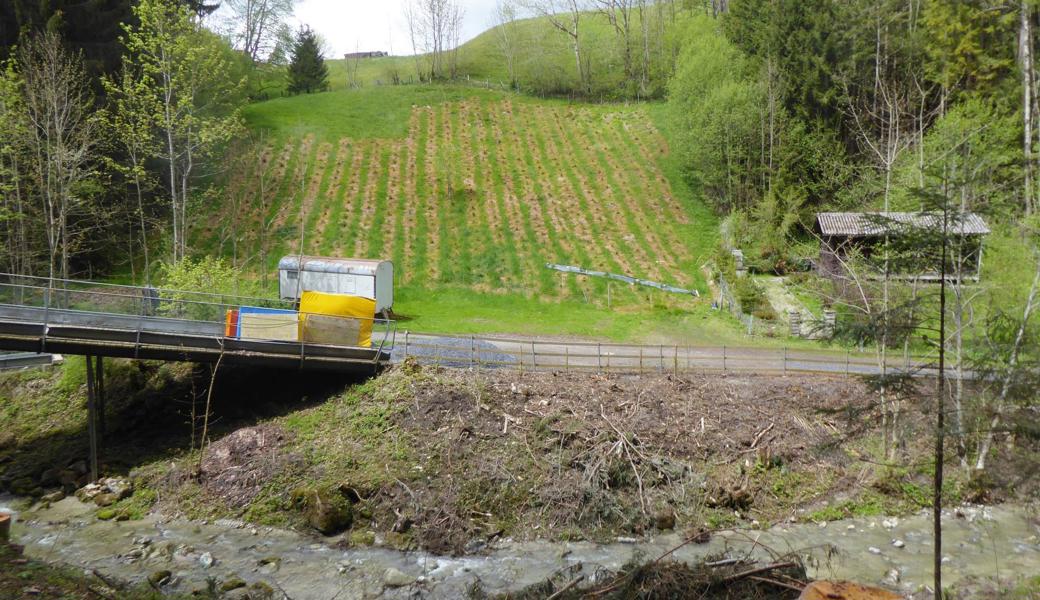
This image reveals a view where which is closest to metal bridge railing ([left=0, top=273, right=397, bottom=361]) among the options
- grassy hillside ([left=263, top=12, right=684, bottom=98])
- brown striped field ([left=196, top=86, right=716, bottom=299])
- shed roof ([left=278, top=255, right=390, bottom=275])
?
shed roof ([left=278, top=255, right=390, bottom=275])

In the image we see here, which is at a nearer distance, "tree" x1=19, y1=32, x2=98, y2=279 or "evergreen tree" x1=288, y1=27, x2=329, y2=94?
"tree" x1=19, y1=32, x2=98, y2=279

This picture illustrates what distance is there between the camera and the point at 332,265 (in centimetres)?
3077

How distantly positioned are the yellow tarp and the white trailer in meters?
8.57

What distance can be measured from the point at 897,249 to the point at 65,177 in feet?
101

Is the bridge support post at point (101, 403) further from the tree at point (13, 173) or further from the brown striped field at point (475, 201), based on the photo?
the brown striped field at point (475, 201)

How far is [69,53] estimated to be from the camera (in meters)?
31.9

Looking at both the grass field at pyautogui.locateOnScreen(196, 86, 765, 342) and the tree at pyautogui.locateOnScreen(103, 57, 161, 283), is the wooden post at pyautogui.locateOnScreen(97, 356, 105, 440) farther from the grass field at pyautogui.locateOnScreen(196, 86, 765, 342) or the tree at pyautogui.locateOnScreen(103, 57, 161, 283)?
the grass field at pyautogui.locateOnScreen(196, 86, 765, 342)

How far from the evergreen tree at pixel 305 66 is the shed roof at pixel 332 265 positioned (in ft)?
168

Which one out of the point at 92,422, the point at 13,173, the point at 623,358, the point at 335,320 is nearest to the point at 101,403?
the point at 92,422

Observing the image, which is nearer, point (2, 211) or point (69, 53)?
point (2, 211)

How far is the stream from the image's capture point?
13914 mm

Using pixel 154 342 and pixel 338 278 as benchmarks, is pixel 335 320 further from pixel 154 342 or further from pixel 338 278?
pixel 338 278

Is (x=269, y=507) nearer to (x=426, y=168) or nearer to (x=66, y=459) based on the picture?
(x=66, y=459)

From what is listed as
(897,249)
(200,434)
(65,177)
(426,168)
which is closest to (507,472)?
(200,434)
